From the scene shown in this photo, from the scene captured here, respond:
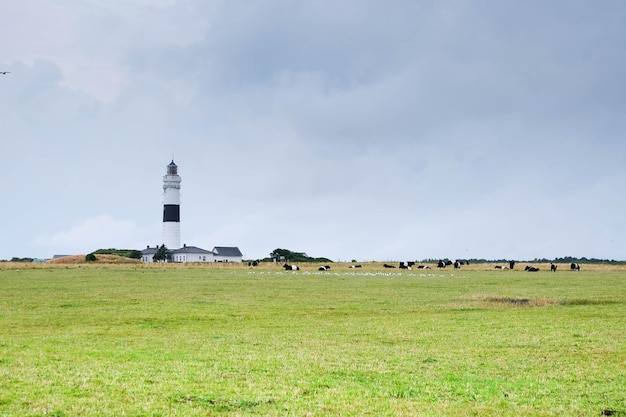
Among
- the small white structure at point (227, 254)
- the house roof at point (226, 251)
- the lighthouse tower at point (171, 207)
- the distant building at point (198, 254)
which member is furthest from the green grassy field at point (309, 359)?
the house roof at point (226, 251)

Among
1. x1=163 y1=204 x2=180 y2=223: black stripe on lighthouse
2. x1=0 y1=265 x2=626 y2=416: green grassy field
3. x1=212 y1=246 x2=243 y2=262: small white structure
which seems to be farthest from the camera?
x1=212 y1=246 x2=243 y2=262: small white structure

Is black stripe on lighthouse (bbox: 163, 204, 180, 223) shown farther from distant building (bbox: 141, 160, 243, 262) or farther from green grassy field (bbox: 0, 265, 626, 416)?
green grassy field (bbox: 0, 265, 626, 416)

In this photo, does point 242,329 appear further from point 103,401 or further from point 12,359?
point 103,401

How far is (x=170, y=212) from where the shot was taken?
169125 millimetres

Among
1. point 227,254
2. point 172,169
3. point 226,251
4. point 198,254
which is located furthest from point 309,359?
point 226,251

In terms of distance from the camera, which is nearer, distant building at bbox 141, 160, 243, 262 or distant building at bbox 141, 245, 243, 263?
distant building at bbox 141, 160, 243, 262

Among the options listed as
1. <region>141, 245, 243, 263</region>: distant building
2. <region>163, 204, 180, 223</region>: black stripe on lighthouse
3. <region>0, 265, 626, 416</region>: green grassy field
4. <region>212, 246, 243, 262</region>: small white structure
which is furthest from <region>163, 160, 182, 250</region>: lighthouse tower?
<region>0, 265, 626, 416</region>: green grassy field

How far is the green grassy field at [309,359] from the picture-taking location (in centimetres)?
1395

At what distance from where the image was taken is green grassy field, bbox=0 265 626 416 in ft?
45.8

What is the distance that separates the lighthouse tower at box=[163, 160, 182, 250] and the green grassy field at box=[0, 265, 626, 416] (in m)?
129

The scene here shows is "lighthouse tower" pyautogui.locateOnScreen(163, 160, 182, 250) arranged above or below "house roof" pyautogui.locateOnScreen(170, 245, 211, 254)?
above

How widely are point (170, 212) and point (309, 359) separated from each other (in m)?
154

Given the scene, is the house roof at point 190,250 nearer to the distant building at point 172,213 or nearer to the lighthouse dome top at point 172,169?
the distant building at point 172,213

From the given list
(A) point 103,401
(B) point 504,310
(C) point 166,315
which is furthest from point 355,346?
(B) point 504,310
